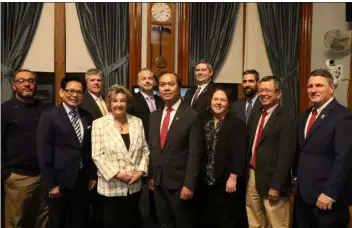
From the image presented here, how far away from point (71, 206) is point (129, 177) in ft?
1.64

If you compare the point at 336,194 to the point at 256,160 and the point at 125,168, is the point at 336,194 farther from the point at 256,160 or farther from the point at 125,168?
the point at 125,168

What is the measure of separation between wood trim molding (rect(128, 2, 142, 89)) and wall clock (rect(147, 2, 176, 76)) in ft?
0.45

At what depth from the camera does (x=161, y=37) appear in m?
5.17

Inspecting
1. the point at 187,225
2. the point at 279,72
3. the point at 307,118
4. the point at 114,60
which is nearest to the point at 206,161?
the point at 187,225

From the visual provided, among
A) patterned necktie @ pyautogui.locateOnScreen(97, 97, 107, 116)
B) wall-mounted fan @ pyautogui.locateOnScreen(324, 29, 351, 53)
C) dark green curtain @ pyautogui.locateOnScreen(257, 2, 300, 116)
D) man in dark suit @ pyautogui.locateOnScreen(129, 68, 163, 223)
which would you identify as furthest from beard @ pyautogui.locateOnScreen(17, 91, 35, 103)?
wall-mounted fan @ pyautogui.locateOnScreen(324, 29, 351, 53)

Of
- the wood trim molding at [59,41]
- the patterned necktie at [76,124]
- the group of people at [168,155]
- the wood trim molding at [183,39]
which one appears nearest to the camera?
the group of people at [168,155]

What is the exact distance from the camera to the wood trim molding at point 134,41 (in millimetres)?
5055

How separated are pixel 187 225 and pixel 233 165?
556 mm

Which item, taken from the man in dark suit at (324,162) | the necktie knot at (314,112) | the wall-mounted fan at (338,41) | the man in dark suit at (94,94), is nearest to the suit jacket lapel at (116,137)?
the man in dark suit at (94,94)

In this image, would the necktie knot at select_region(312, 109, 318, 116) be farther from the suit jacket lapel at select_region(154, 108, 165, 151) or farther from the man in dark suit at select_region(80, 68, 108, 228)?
the man in dark suit at select_region(80, 68, 108, 228)

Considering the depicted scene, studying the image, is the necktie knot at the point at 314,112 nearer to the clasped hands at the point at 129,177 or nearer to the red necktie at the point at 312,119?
the red necktie at the point at 312,119

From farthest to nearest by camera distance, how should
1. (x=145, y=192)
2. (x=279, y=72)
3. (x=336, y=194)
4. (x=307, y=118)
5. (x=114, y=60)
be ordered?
(x=279, y=72) < (x=114, y=60) < (x=145, y=192) < (x=307, y=118) < (x=336, y=194)

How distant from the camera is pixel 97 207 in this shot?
3381 millimetres

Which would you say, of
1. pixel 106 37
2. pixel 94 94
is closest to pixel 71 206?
pixel 94 94
